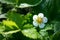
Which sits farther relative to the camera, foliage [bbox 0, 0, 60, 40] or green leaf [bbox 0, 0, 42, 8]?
green leaf [bbox 0, 0, 42, 8]

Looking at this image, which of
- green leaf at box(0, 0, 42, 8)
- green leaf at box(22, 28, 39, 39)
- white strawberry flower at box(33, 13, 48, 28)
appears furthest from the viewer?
green leaf at box(0, 0, 42, 8)

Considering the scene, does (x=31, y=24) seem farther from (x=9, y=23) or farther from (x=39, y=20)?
(x=9, y=23)

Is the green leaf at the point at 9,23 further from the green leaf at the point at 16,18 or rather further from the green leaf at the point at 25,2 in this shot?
the green leaf at the point at 25,2

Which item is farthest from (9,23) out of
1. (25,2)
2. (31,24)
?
(25,2)

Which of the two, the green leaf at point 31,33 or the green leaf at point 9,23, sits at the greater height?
the green leaf at point 9,23

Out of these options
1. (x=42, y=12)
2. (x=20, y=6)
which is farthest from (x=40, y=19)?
(x=20, y=6)

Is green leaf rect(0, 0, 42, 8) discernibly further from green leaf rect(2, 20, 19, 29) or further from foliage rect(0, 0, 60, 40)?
green leaf rect(2, 20, 19, 29)

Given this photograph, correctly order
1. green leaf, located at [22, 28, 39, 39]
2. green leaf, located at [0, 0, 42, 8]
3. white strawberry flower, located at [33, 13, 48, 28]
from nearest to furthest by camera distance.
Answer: green leaf, located at [22, 28, 39, 39] < white strawberry flower, located at [33, 13, 48, 28] < green leaf, located at [0, 0, 42, 8]

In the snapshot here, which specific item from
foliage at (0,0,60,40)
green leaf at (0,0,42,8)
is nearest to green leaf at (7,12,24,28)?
foliage at (0,0,60,40)

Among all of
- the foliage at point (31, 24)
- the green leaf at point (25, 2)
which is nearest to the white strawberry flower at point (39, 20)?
the foliage at point (31, 24)

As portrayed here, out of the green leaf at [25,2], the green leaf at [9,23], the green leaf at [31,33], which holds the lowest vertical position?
the green leaf at [31,33]

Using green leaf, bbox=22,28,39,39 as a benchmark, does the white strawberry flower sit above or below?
above

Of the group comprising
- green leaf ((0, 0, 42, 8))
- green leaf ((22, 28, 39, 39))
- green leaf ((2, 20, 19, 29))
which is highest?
green leaf ((0, 0, 42, 8))

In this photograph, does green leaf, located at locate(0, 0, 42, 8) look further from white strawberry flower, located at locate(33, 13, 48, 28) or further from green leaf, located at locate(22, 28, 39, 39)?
green leaf, located at locate(22, 28, 39, 39)
